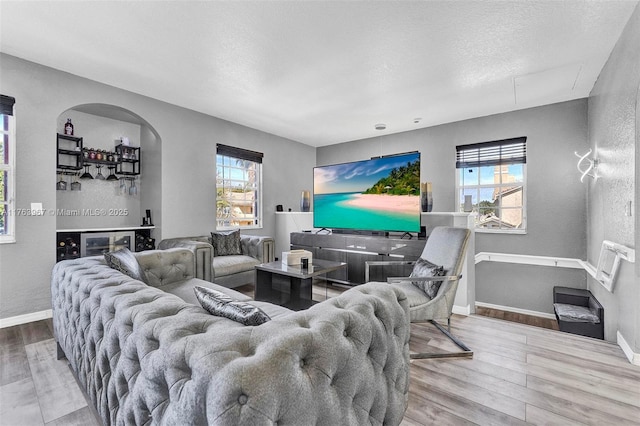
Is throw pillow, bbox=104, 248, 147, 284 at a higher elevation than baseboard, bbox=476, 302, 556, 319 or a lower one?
higher

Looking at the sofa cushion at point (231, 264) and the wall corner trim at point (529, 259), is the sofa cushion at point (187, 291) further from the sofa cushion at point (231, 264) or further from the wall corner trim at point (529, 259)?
the wall corner trim at point (529, 259)

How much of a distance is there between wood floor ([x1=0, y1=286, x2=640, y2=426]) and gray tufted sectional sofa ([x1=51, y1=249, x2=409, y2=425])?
21.1 inches

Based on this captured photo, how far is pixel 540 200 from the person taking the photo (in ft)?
14.3

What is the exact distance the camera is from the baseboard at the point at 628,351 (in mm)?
2207

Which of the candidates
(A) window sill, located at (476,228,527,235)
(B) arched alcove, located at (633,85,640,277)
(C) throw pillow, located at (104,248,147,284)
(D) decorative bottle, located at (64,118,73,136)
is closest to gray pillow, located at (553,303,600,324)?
(A) window sill, located at (476,228,527,235)

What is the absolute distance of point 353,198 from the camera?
14.7 ft

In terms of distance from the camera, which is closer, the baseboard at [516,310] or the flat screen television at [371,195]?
the flat screen television at [371,195]

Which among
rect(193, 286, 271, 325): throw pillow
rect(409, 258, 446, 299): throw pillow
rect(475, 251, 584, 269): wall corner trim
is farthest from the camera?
rect(475, 251, 584, 269): wall corner trim

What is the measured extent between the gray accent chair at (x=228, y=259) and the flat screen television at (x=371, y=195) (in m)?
1.08

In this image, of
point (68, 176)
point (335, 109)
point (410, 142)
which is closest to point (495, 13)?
point (335, 109)

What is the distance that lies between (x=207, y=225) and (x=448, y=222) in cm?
359

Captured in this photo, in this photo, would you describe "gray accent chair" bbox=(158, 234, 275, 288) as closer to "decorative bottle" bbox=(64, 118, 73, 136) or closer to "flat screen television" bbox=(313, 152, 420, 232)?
"flat screen television" bbox=(313, 152, 420, 232)

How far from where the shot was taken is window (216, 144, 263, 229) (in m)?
5.11

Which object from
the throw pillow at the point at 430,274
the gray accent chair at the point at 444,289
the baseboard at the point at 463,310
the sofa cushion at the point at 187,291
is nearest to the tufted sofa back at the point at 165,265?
the sofa cushion at the point at 187,291
